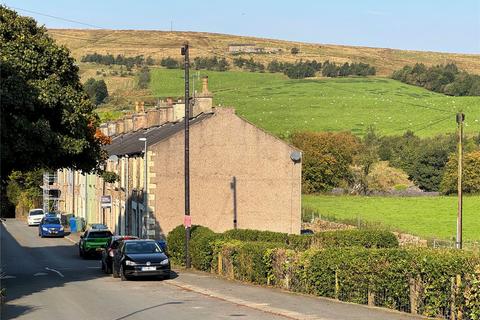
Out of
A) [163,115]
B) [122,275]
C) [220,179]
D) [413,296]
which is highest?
[163,115]

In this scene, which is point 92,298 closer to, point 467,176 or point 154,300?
point 154,300

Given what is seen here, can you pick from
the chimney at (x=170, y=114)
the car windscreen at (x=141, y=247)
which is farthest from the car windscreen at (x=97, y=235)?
the car windscreen at (x=141, y=247)

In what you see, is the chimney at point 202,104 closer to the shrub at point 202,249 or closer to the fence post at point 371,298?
the shrub at point 202,249

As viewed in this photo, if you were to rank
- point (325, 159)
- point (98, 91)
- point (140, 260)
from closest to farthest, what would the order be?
point (140, 260) < point (325, 159) < point (98, 91)

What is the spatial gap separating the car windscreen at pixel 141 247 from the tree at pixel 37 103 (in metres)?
3.97

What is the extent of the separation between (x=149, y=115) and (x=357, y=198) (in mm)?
33902

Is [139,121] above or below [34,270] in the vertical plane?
above

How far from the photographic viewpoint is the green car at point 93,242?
50.5 metres

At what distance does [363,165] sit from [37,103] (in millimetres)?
86319

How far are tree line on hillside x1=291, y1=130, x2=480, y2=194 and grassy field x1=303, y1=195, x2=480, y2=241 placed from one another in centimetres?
1187

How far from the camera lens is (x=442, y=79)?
172375 mm

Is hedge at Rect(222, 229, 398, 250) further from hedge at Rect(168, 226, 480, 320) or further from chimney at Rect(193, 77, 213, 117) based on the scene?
A: chimney at Rect(193, 77, 213, 117)

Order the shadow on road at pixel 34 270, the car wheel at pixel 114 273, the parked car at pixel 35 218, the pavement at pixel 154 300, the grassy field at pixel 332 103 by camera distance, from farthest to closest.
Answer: the grassy field at pixel 332 103, the parked car at pixel 35 218, the car wheel at pixel 114 273, the shadow on road at pixel 34 270, the pavement at pixel 154 300

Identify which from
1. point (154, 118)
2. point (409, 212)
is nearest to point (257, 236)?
point (154, 118)
